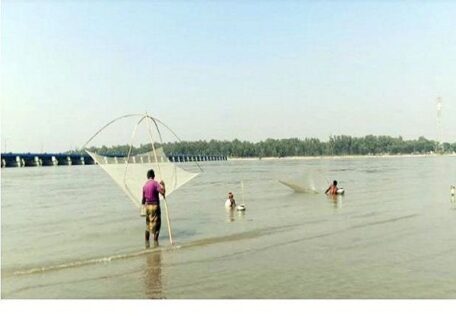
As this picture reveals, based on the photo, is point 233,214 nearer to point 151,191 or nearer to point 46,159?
point 151,191

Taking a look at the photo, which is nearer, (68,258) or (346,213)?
(68,258)

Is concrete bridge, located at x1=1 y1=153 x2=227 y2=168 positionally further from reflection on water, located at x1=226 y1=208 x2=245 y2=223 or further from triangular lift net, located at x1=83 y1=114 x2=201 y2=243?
triangular lift net, located at x1=83 y1=114 x2=201 y2=243

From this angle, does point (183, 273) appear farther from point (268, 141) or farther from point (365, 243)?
point (268, 141)

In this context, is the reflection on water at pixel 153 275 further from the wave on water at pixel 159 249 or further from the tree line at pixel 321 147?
the tree line at pixel 321 147

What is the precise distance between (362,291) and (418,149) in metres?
128

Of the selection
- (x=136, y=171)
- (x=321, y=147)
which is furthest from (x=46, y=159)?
(x=136, y=171)

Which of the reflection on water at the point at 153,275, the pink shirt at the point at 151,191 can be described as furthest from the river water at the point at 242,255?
the pink shirt at the point at 151,191

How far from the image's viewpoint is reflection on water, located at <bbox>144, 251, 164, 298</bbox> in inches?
301

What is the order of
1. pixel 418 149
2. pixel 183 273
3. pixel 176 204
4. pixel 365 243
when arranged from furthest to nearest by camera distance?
1. pixel 418 149
2. pixel 176 204
3. pixel 365 243
4. pixel 183 273

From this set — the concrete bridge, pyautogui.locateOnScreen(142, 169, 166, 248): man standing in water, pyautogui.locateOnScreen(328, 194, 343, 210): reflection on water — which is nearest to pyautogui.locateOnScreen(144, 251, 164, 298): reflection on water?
pyautogui.locateOnScreen(142, 169, 166, 248): man standing in water

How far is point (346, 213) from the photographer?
17.2m

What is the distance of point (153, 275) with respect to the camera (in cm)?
868

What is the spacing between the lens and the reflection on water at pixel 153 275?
25.1 ft
